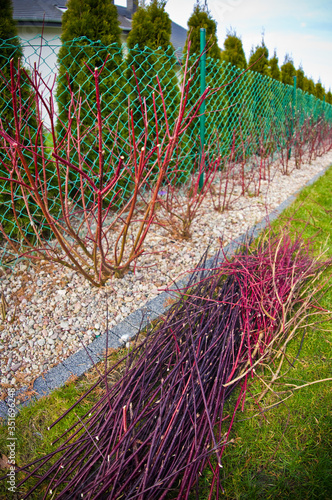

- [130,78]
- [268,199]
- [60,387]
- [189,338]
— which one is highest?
[130,78]

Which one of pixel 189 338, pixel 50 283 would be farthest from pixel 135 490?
pixel 50 283

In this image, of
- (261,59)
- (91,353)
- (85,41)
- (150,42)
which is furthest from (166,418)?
(261,59)

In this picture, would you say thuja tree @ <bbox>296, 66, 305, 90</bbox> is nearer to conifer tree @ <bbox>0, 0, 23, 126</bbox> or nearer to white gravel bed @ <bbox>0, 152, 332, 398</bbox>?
white gravel bed @ <bbox>0, 152, 332, 398</bbox>

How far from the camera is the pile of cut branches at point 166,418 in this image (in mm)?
1042

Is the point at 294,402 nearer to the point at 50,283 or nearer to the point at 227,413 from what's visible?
the point at 227,413

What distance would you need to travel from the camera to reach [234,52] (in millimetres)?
6230

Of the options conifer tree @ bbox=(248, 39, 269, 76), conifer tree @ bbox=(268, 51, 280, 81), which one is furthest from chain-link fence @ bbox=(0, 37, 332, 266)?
conifer tree @ bbox=(268, 51, 280, 81)

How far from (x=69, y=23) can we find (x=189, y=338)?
10.1 ft

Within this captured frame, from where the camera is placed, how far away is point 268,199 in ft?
12.9

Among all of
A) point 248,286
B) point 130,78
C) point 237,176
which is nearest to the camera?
point 248,286

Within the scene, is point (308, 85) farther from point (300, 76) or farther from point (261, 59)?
point (261, 59)

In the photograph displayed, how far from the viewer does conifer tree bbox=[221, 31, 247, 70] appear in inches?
245

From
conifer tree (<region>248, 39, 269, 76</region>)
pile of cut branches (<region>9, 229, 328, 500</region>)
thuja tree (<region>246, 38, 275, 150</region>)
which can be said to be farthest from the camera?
conifer tree (<region>248, 39, 269, 76</region>)

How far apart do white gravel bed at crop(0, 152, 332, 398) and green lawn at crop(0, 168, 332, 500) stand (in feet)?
0.81
